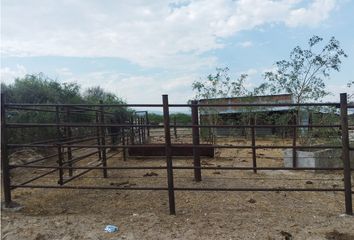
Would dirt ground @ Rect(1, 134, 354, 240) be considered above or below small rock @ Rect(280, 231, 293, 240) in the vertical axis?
above

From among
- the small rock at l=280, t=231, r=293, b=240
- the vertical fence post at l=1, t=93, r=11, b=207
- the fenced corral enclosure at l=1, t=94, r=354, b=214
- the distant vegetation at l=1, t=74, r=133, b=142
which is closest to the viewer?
the small rock at l=280, t=231, r=293, b=240

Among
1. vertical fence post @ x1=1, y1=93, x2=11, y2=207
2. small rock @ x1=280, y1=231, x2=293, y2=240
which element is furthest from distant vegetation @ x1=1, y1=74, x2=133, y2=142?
small rock @ x1=280, y1=231, x2=293, y2=240

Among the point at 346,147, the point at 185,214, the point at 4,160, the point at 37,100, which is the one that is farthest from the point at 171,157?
the point at 37,100

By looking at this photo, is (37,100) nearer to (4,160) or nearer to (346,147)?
(4,160)

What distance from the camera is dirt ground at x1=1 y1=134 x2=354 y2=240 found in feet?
11.9

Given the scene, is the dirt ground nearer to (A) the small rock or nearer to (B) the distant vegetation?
(A) the small rock

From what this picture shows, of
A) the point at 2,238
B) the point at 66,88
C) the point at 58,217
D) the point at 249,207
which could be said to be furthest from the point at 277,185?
the point at 66,88

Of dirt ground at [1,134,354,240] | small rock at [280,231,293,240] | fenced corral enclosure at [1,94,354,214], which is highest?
fenced corral enclosure at [1,94,354,214]

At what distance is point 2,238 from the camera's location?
3.65m

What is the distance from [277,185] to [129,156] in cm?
485

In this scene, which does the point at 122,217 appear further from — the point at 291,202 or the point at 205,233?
the point at 291,202

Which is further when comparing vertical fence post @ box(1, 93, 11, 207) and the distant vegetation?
the distant vegetation

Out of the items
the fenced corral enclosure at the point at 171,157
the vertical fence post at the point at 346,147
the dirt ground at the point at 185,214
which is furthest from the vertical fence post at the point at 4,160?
the vertical fence post at the point at 346,147

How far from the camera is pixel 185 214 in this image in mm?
4234
